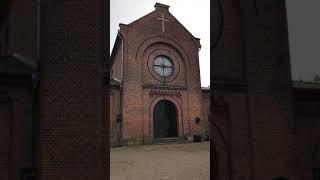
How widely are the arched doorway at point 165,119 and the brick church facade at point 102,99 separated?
51.2 ft

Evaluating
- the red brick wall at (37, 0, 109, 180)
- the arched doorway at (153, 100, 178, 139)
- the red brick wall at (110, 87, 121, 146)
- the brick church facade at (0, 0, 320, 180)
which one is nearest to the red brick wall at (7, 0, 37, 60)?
the brick church facade at (0, 0, 320, 180)

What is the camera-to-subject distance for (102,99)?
6.87 meters

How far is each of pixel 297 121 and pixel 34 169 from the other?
243 inches

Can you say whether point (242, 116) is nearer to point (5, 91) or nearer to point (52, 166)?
point (52, 166)

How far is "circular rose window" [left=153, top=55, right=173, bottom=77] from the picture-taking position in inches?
1064

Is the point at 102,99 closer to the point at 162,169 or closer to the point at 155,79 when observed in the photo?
the point at 162,169

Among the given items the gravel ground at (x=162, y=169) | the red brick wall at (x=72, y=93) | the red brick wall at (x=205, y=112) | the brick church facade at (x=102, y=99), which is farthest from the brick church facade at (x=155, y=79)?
the red brick wall at (x=72, y=93)

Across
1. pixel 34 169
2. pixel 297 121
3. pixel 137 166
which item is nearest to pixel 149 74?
pixel 137 166

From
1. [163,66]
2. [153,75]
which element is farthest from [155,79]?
[163,66]

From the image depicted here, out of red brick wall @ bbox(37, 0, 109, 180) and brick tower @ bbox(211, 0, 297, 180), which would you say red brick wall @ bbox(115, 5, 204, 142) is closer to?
brick tower @ bbox(211, 0, 297, 180)

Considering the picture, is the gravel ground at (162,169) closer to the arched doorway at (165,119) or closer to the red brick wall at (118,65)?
the arched doorway at (165,119)

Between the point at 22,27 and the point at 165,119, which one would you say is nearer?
the point at 22,27

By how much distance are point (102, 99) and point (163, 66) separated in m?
20.6

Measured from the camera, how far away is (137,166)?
14.4 metres
